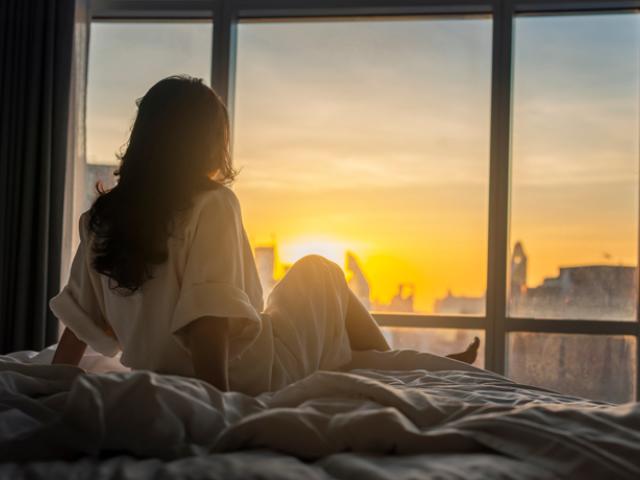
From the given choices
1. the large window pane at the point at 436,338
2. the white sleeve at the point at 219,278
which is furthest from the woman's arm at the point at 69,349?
the large window pane at the point at 436,338

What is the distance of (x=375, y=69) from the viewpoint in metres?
3.98

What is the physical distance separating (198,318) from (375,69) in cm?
255

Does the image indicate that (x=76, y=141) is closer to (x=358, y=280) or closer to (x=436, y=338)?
(x=358, y=280)

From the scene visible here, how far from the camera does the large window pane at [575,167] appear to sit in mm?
3766

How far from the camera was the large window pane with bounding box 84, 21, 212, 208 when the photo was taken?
4.10m

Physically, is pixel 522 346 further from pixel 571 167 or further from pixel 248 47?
pixel 248 47

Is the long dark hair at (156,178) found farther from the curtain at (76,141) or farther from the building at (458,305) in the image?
the building at (458,305)

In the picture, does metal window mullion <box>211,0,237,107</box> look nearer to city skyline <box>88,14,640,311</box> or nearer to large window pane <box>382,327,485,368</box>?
city skyline <box>88,14,640,311</box>

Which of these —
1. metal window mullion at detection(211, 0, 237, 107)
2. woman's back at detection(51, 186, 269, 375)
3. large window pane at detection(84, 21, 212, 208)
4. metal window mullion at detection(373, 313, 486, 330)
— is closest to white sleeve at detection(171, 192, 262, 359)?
woman's back at detection(51, 186, 269, 375)

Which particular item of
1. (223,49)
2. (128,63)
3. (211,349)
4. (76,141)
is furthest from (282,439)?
(128,63)

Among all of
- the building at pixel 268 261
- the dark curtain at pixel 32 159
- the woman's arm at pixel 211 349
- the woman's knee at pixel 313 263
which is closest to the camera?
the woman's arm at pixel 211 349

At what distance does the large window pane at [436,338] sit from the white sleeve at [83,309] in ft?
6.60

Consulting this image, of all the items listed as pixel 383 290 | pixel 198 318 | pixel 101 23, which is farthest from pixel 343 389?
pixel 101 23

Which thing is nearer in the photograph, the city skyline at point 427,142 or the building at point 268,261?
the city skyline at point 427,142
